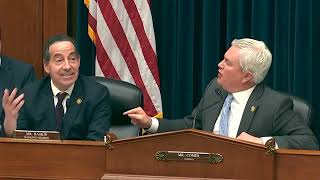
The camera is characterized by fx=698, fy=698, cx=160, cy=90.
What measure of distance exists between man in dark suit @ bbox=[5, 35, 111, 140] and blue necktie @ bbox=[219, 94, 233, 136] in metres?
0.64

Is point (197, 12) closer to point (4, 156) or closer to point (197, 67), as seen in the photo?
point (197, 67)

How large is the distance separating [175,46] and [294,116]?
1.72m

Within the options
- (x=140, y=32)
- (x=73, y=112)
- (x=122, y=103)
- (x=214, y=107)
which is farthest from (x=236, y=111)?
(x=140, y=32)

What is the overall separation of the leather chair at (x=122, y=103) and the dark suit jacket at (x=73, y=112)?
0.14 meters

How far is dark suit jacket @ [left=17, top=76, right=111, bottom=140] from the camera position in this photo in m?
3.83

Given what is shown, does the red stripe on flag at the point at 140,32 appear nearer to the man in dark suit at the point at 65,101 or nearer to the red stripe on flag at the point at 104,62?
the red stripe on flag at the point at 104,62

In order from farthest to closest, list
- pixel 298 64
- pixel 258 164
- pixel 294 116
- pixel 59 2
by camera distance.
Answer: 1. pixel 59 2
2. pixel 298 64
3. pixel 294 116
4. pixel 258 164

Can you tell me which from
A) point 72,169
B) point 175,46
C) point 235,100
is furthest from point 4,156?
point 175,46

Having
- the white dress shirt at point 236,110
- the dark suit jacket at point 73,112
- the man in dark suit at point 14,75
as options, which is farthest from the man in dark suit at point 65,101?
the white dress shirt at point 236,110

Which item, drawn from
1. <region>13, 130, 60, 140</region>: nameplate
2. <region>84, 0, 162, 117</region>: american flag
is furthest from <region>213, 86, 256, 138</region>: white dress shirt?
<region>84, 0, 162, 117</region>: american flag

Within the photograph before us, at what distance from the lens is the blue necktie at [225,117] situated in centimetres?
365

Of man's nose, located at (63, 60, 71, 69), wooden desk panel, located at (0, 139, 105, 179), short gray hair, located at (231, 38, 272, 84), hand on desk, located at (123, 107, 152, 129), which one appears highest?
short gray hair, located at (231, 38, 272, 84)

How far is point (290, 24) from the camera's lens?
16.1ft

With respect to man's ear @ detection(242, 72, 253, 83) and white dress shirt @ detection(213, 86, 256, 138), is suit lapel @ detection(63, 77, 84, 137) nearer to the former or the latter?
white dress shirt @ detection(213, 86, 256, 138)
